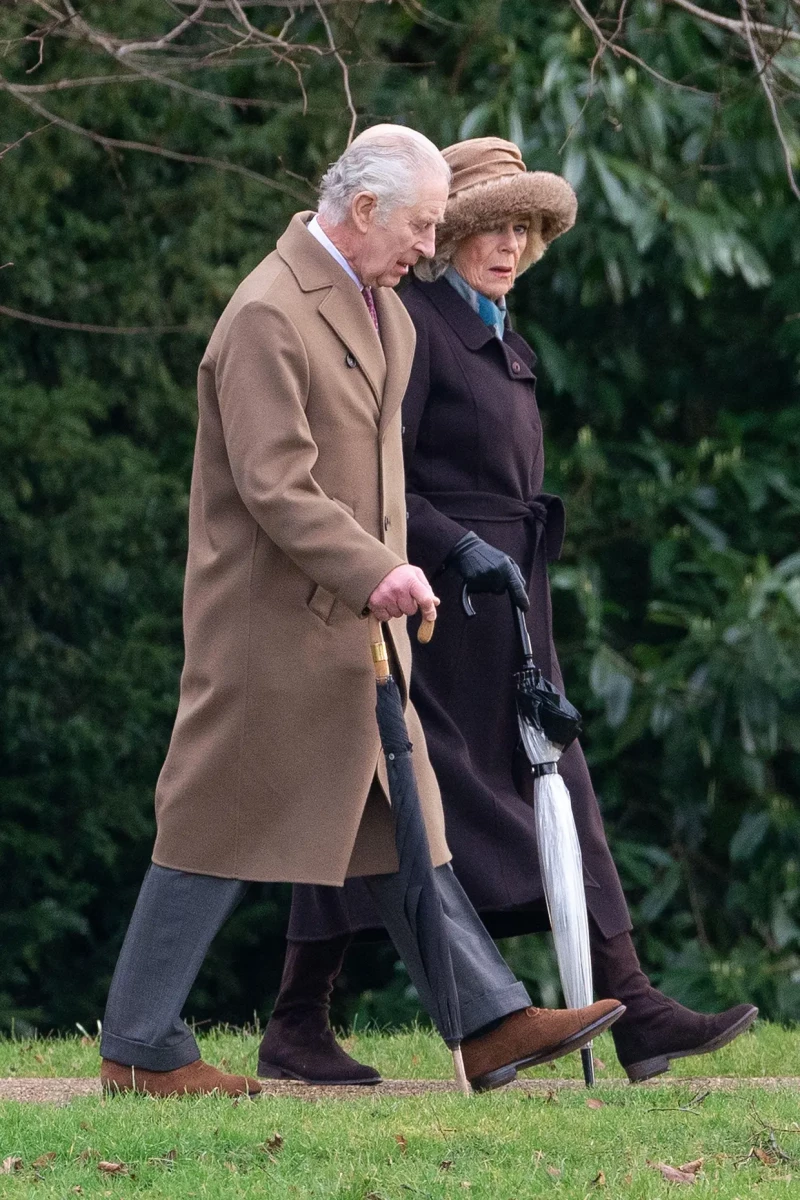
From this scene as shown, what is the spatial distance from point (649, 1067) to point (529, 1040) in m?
0.44

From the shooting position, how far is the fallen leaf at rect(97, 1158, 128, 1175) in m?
3.65

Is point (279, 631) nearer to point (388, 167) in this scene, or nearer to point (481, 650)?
point (481, 650)

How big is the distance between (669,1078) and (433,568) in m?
1.37

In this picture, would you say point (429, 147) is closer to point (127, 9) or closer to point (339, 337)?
point (339, 337)

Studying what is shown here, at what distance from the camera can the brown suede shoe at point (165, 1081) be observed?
4277mm

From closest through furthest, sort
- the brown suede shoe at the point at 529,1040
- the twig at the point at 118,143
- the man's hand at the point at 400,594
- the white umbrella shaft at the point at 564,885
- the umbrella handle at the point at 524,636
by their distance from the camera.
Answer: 1. the man's hand at the point at 400,594
2. the brown suede shoe at the point at 529,1040
3. the white umbrella shaft at the point at 564,885
4. the umbrella handle at the point at 524,636
5. the twig at the point at 118,143

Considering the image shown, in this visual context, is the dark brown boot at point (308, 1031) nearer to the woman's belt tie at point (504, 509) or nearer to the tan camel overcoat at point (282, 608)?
the tan camel overcoat at point (282, 608)

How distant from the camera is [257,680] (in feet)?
Result: 14.0

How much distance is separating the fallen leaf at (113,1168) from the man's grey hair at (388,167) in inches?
75.5

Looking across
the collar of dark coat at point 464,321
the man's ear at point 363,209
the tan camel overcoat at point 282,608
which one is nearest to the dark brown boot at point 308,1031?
the tan camel overcoat at point 282,608

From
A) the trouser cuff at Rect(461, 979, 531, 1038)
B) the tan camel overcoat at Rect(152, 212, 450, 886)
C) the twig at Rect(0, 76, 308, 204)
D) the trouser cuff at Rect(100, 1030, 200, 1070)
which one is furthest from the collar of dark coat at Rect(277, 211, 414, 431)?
the twig at Rect(0, 76, 308, 204)

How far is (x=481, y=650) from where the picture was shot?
194 inches

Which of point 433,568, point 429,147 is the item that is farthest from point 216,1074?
point 429,147

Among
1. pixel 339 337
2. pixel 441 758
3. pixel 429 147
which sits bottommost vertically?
pixel 441 758
